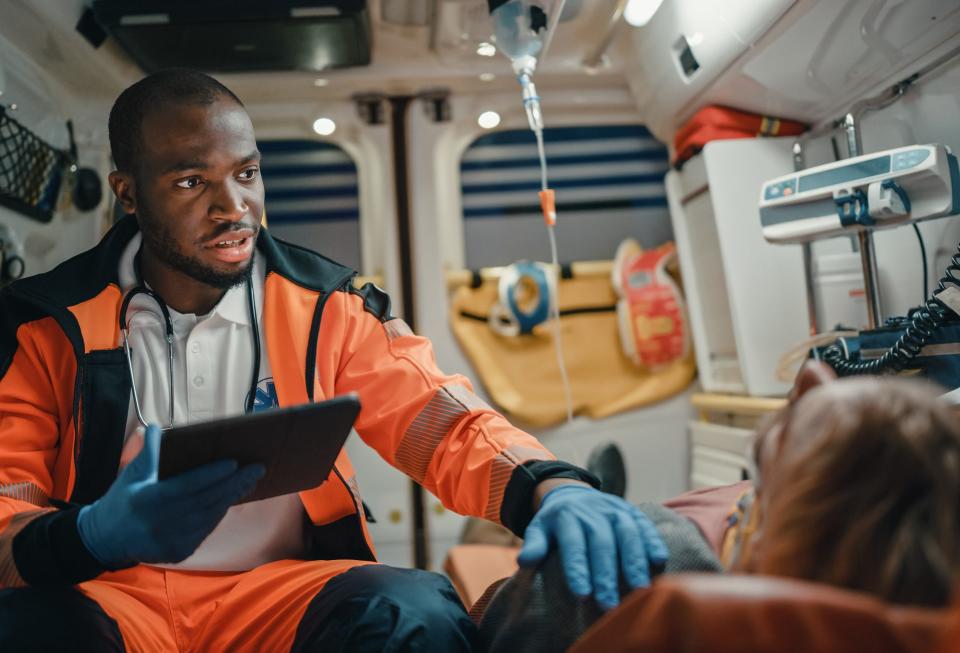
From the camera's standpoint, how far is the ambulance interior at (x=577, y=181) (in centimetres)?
189

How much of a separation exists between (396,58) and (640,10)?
97 cm

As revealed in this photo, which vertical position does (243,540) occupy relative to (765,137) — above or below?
below

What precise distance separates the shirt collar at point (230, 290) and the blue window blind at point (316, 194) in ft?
4.04

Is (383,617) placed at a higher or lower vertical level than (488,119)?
lower

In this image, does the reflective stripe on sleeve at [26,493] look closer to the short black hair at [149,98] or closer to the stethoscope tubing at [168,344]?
the stethoscope tubing at [168,344]

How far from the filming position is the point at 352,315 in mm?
1600

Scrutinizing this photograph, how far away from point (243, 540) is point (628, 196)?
219 cm

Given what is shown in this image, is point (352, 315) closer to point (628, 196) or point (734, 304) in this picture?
point (734, 304)

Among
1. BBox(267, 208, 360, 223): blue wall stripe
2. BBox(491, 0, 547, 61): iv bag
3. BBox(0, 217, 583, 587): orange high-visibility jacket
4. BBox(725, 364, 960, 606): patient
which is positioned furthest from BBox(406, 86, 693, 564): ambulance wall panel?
BBox(725, 364, 960, 606): patient

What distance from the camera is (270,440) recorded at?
3.48 ft

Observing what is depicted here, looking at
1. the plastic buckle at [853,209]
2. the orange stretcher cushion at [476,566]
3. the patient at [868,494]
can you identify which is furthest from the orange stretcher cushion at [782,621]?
the orange stretcher cushion at [476,566]

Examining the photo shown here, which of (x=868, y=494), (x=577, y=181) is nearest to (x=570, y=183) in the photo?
(x=577, y=181)

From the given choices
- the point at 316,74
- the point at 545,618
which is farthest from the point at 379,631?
the point at 316,74

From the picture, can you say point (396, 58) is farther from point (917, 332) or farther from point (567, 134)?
point (917, 332)
